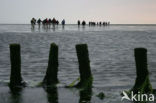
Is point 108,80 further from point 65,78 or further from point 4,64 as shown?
point 4,64

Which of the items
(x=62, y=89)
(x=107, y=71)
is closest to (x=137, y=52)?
(x=62, y=89)

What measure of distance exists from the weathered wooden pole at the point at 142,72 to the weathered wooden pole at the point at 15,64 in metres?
4.11

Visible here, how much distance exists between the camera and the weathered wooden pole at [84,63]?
39.4 feet

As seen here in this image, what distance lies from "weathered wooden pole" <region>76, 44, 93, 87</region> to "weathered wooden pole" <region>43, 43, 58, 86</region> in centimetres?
92

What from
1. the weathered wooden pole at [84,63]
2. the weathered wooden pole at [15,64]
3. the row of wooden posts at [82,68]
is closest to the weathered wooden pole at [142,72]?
the row of wooden posts at [82,68]

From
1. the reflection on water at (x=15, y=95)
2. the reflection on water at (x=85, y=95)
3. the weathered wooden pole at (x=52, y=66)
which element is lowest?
the reflection on water at (x=15, y=95)

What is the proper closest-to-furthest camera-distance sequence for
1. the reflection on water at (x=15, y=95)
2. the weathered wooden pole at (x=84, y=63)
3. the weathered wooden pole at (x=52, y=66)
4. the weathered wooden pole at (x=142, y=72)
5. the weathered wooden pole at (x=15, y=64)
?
the reflection on water at (x=15, y=95) → the weathered wooden pole at (x=142, y=72) → the weathered wooden pole at (x=84, y=63) → the weathered wooden pole at (x=15, y=64) → the weathered wooden pole at (x=52, y=66)

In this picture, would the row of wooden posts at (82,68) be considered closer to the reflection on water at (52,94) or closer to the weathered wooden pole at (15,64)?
the weathered wooden pole at (15,64)

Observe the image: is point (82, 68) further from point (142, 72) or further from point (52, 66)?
point (142, 72)

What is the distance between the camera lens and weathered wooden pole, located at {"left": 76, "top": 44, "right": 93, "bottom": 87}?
12.0 m

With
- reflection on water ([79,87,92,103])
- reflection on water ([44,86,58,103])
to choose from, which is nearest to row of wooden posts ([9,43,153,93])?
reflection on water ([79,87,92,103])

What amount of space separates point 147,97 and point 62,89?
310 cm

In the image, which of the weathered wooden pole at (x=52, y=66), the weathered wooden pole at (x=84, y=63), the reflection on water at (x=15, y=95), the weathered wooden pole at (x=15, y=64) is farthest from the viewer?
the weathered wooden pole at (x=52, y=66)

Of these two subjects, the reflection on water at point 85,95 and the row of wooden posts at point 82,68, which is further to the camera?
the row of wooden posts at point 82,68
